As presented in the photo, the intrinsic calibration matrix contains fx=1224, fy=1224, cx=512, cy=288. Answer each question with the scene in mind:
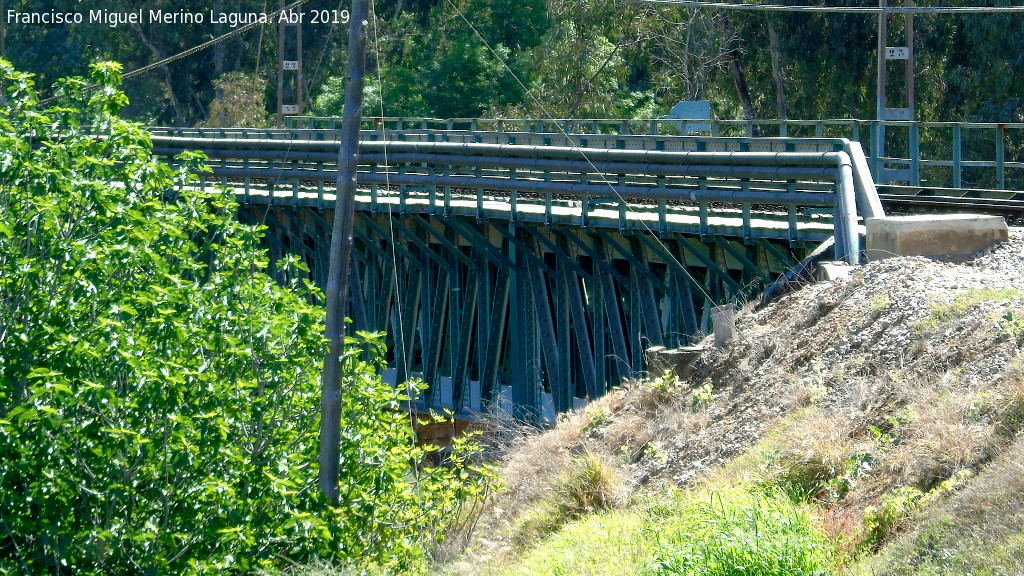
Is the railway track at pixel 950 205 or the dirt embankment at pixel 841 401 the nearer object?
the dirt embankment at pixel 841 401

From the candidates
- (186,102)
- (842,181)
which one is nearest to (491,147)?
(842,181)

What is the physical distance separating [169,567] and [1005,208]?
1070 cm

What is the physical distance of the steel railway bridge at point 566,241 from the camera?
46.7ft

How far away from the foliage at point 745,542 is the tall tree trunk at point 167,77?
65423mm

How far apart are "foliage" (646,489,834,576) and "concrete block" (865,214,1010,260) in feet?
14.3

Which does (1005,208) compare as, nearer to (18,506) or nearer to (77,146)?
(77,146)

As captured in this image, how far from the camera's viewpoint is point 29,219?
8.39 metres

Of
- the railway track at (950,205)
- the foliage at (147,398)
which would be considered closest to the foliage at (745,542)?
the foliage at (147,398)

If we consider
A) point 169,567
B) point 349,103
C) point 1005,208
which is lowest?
point 169,567

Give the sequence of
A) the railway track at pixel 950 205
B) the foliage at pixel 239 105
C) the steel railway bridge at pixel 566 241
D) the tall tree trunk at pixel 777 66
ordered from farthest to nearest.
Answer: the foliage at pixel 239 105 → the tall tree trunk at pixel 777 66 → the railway track at pixel 950 205 → the steel railway bridge at pixel 566 241

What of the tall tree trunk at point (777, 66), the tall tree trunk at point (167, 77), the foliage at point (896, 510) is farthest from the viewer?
the tall tree trunk at point (167, 77)

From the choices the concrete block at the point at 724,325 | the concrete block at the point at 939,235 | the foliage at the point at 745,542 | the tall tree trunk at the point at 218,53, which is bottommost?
the foliage at the point at 745,542

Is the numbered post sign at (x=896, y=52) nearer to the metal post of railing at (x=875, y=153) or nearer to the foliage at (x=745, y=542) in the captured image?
the metal post of railing at (x=875, y=153)

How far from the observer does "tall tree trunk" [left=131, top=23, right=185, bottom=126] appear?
68.0m
